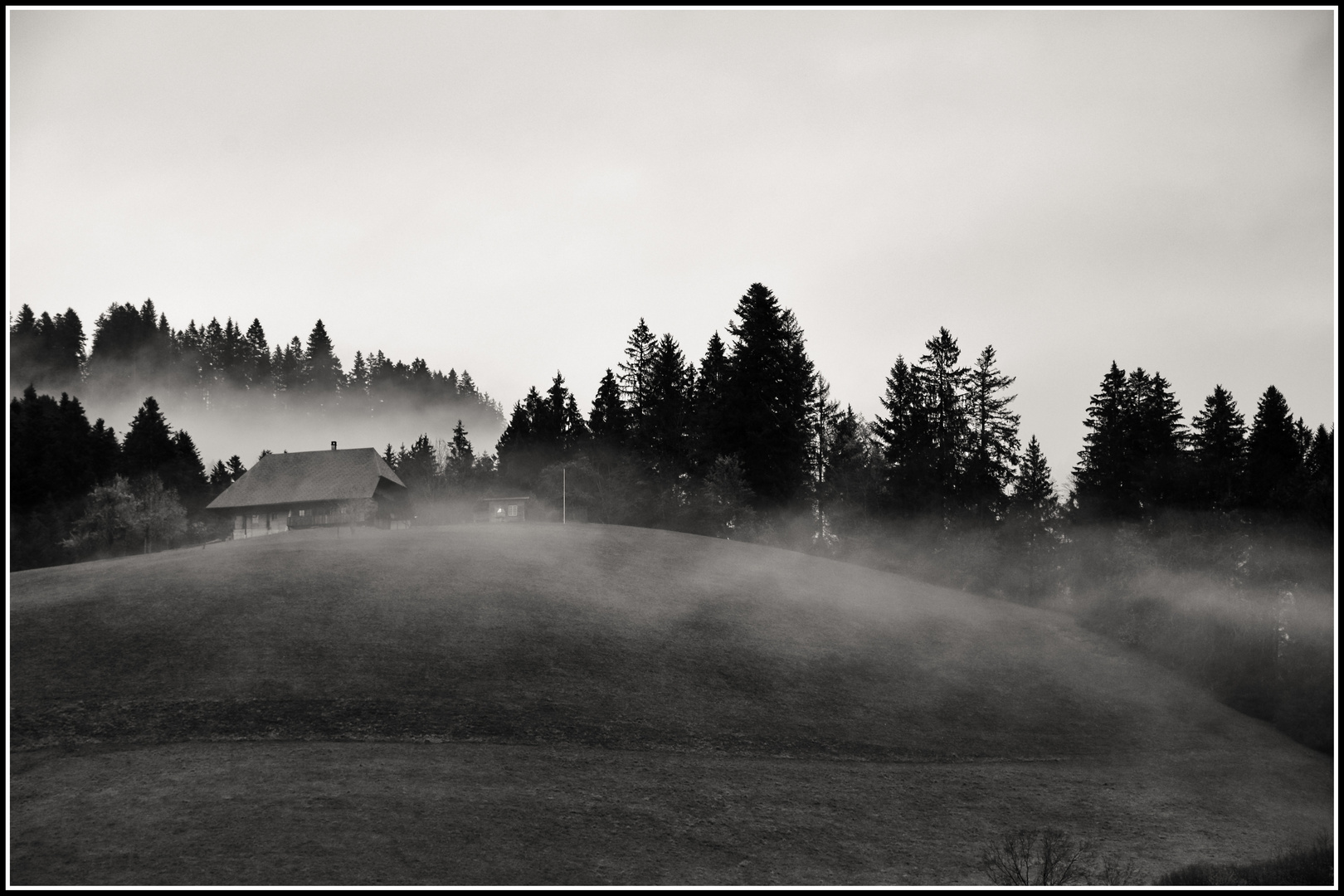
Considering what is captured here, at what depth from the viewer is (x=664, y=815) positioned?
22.1 m

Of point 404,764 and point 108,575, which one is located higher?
point 108,575

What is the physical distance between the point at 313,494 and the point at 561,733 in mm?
51881

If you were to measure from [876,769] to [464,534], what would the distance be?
36.9 meters

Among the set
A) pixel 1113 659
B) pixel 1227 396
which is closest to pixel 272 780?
pixel 1113 659

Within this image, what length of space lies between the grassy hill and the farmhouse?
71.8 feet

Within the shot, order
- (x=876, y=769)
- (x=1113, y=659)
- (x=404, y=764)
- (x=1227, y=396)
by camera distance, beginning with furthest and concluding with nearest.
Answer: (x=1227, y=396), (x=1113, y=659), (x=876, y=769), (x=404, y=764)

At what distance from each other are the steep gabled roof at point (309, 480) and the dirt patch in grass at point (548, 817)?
50.4m

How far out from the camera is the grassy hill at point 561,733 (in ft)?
63.7

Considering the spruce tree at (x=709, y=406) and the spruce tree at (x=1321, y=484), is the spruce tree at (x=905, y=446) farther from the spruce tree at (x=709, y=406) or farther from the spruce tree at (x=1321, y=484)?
the spruce tree at (x=1321, y=484)

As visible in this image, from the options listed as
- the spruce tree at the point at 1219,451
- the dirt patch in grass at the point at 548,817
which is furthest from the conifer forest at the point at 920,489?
the dirt patch in grass at the point at 548,817

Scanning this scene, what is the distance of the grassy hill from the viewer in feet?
63.7

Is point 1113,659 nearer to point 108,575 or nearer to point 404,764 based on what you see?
point 404,764

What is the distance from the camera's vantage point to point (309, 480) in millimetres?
73875

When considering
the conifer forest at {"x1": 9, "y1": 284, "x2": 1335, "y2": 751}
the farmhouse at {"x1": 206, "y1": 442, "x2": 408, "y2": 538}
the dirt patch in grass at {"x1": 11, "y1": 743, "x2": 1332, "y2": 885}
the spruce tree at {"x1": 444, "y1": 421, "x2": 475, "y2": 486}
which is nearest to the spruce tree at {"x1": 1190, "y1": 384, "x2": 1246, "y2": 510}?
the conifer forest at {"x1": 9, "y1": 284, "x2": 1335, "y2": 751}
